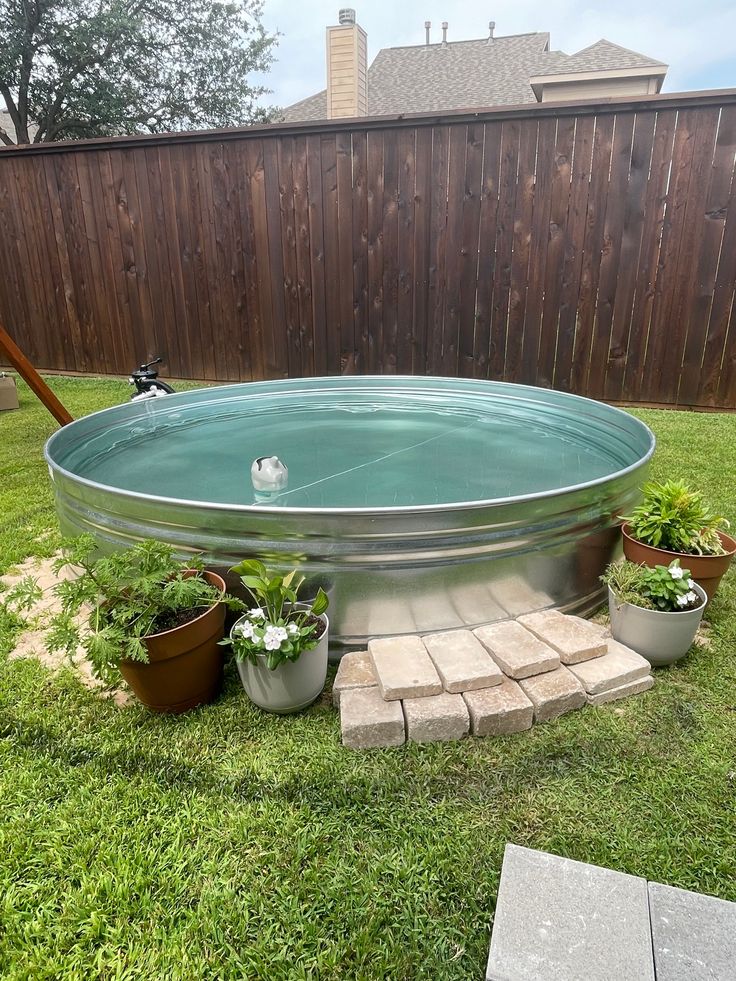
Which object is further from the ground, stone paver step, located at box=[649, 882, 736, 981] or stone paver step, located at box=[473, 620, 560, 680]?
stone paver step, located at box=[473, 620, 560, 680]

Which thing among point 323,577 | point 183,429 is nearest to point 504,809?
point 323,577

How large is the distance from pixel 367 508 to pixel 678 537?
1.29m

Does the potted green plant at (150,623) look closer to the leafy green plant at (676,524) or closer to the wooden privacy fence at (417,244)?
the leafy green plant at (676,524)

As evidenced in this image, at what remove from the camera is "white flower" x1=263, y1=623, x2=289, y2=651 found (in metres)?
1.84

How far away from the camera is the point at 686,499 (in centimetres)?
244

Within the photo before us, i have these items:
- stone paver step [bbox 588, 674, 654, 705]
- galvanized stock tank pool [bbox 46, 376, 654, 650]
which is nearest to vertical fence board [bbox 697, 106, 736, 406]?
galvanized stock tank pool [bbox 46, 376, 654, 650]

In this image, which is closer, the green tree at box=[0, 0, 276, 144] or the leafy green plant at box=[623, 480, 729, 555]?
the leafy green plant at box=[623, 480, 729, 555]

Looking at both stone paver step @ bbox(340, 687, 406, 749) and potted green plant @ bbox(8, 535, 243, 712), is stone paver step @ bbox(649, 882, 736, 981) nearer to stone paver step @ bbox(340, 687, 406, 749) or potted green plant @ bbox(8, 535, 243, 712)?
stone paver step @ bbox(340, 687, 406, 749)

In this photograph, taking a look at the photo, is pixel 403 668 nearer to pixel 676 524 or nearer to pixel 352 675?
pixel 352 675

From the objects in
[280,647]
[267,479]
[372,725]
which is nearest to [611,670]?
[372,725]

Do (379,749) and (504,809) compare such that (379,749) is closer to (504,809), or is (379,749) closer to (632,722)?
(504,809)

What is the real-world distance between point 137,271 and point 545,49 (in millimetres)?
13405

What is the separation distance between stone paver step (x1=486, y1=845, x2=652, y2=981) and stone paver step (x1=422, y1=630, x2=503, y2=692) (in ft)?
1.84

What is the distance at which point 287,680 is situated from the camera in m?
1.95
